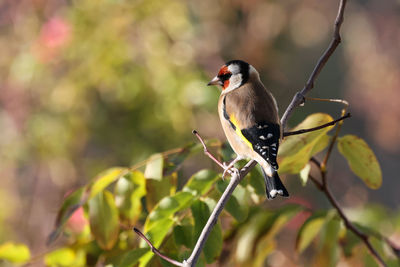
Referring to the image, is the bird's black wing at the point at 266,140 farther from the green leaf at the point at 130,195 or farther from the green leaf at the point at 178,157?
the green leaf at the point at 130,195

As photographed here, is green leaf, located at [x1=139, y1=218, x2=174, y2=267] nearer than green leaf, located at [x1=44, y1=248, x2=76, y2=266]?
Yes

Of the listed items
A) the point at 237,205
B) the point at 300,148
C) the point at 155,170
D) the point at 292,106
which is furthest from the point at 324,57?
the point at 155,170

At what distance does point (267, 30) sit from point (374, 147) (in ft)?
8.53

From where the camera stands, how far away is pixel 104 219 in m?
1.35

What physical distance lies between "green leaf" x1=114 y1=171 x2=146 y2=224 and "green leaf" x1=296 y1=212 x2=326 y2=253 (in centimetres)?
43

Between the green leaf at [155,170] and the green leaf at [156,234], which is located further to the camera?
the green leaf at [155,170]

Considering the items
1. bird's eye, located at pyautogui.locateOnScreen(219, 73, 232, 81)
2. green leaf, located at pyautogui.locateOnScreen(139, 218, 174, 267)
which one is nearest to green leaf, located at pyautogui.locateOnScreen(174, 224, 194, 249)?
green leaf, located at pyautogui.locateOnScreen(139, 218, 174, 267)

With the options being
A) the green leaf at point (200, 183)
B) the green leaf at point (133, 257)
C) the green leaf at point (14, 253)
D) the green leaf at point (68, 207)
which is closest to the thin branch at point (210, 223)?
the green leaf at point (200, 183)

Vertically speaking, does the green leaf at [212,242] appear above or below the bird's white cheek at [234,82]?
below

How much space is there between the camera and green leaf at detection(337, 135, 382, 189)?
52.8 inches

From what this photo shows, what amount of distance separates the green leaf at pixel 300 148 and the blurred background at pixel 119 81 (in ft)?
3.57

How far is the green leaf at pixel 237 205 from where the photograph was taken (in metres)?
1.25

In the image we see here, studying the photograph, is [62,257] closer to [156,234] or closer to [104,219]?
[104,219]

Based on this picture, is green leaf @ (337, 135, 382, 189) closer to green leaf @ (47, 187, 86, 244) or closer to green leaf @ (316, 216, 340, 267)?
green leaf @ (316, 216, 340, 267)
